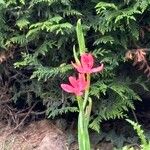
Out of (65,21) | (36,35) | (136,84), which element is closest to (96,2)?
(65,21)

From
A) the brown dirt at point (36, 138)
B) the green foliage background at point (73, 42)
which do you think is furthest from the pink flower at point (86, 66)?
the brown dirt at point (36, 138)

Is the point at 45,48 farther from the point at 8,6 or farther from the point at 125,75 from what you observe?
the point at 125,75

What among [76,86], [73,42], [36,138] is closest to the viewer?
[76,86]

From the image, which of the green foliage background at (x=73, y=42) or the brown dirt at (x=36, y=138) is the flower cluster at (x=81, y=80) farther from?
the brown dirt at (x=36, y=138)

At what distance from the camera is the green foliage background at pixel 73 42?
139 inches

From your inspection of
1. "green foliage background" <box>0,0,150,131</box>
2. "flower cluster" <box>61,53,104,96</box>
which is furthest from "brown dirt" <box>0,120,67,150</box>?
"flower cluster" <box>61,53,104,96</box>

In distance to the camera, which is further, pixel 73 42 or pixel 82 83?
pixel 73 42

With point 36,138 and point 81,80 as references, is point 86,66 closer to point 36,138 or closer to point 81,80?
point 81,80

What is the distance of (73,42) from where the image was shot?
12.3 ft

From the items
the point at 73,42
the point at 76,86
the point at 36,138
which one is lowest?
the point at 36,138

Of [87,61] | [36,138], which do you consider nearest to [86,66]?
[87,61]

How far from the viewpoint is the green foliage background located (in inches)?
139

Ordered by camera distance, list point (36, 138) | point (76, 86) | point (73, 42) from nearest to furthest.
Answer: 1. point (76, 86)
2. point (73, 42)
3. point (36, 138)

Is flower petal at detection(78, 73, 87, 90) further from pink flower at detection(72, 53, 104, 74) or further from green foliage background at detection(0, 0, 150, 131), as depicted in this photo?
green foliage background at detection(0, 0, 150, 131)
